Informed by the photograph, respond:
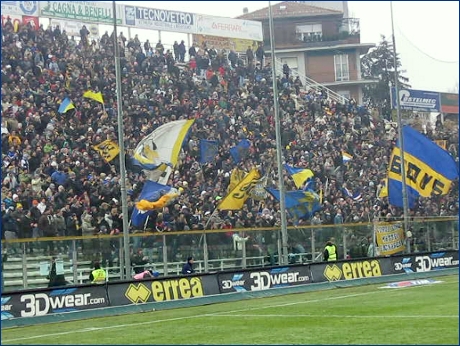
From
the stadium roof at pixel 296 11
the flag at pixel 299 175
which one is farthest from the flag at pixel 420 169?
the stadium roof at pixel 296 11

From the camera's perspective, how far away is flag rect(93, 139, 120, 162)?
3179 cm

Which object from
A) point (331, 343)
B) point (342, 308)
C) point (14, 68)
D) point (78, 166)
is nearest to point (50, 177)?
point (78, 166)

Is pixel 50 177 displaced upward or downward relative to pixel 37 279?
upward

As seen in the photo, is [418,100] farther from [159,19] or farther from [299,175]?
[159,19]

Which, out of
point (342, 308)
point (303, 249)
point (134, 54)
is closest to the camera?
point (342, 308)

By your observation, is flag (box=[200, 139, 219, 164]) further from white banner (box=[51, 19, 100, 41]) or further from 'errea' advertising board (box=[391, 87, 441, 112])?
'errea' advertising board (box=[391, 87, 441, 112])

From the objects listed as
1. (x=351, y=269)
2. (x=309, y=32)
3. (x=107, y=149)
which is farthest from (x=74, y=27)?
(x=351, y=269)

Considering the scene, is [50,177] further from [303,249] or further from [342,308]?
[342,308]

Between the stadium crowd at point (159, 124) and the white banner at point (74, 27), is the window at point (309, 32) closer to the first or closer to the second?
the stadium crowd at point (159, 124)

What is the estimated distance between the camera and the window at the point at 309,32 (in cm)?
4388

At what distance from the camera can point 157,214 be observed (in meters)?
30.4

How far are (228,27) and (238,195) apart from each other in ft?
59.0

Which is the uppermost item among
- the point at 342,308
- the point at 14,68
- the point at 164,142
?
the point at 14,68

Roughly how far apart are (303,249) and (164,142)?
6095 millimetres
